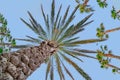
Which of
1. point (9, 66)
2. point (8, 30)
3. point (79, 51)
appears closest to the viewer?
point (9, 66)

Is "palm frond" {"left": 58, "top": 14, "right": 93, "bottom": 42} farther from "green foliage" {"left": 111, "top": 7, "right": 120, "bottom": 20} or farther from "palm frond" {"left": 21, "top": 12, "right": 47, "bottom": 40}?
"green foliage" {"left": 111, "top": 7, "right": 120, "bottom": 20}

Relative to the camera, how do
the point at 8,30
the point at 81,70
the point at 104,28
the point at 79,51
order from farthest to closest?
the point at 79,51 < the point at 81,70 < the point at 104,28 < the point at 8,30

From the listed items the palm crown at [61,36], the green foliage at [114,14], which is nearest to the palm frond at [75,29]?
the palm crown at [61,36]

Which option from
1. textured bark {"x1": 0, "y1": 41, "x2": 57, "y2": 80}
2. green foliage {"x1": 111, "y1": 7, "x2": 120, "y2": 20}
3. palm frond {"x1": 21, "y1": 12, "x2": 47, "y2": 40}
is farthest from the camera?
palm frond {"x1": 21, "y1": 12, "x2": 47, "y2": 40}

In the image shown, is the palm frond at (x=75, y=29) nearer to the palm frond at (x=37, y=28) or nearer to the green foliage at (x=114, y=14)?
the palm frond at (x=37, y=28)

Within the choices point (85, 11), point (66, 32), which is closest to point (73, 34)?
point (66, 32)

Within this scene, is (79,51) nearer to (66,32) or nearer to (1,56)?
(66,32)

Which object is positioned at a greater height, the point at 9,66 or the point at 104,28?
the point at 104,28

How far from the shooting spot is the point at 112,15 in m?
6.38

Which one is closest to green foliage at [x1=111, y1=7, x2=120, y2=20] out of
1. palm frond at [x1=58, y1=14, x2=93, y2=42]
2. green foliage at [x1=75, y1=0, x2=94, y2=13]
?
green foliage at [x1=75, y1=0, x2=94, y2=13]

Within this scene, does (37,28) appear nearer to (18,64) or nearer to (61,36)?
(61,36)

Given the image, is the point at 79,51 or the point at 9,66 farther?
the point at 79,51

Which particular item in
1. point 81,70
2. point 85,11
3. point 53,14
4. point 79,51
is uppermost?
point 53,14

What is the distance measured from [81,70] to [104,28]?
508cm
